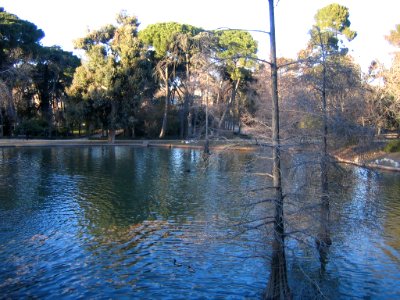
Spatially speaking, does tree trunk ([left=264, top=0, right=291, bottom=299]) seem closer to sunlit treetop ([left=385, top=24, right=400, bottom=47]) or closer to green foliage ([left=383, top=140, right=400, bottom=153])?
green foliage ([left=383, top=140, right=400, bottom=153])

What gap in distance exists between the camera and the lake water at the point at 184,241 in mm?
10367

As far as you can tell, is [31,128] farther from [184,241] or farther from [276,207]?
[276,207]

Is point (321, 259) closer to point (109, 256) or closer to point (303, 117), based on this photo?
point (303, 117)

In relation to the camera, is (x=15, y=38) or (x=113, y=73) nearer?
(x=113, y=73)

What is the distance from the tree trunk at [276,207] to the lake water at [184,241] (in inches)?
12.3

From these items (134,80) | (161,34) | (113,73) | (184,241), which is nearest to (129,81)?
(134,80)

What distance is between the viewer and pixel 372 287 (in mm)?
10922

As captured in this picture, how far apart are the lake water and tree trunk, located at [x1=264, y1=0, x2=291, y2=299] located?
314mm

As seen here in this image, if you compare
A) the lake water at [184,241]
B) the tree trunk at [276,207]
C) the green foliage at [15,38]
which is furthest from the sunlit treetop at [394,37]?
the green foliage at [15,38]

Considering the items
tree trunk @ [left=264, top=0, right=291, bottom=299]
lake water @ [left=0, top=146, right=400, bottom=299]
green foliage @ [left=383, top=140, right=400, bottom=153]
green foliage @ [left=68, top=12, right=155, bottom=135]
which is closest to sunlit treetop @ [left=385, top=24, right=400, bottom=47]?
green foliage @ [left=383, top=140, right=400, bottom=153]

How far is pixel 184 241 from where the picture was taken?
559 inches

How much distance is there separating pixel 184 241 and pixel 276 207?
6.49 m

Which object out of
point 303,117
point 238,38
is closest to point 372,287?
point 303,117

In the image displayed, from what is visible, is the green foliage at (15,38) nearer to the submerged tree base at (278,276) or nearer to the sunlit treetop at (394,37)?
the sunlit treetop at (394,37)
